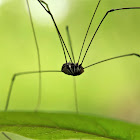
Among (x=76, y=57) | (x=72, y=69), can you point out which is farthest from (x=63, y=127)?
(x=76, y=57)

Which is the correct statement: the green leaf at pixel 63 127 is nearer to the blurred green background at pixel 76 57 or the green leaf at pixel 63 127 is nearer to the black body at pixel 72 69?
the black body at pixel 72 69

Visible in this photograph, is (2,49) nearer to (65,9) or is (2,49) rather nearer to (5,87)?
(5,87)

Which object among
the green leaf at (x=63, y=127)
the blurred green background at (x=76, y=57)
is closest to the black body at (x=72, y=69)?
the blurred green background at (x=76, y=57)

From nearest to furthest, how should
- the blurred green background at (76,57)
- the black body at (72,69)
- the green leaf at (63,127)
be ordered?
the green leaf at (63,127) → the black body at (72,69) → the blurred green background at (76,57)

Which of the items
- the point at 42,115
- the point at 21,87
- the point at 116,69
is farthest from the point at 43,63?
the point at 42,115

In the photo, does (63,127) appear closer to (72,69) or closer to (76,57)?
(72,69)

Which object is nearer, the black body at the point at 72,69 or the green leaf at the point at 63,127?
the green leaf at the point at 63,127

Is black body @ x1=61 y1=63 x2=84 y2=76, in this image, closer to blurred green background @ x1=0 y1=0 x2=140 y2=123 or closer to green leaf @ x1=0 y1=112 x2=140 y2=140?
blurred green background @ x1=0 y1=0 x2=140 y2=123
